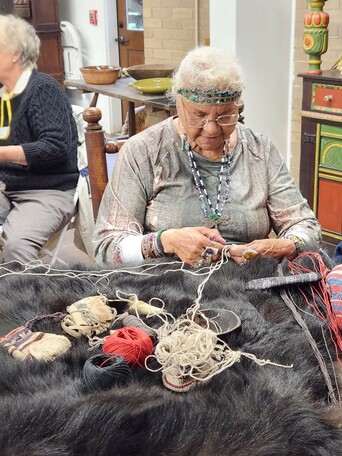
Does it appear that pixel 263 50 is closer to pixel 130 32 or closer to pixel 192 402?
pixel 130 32

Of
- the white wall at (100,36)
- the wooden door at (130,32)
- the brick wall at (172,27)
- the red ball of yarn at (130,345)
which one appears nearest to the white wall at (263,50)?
the brick wall at (172,27)

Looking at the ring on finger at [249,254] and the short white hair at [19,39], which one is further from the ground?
the short white hair at [19,39]

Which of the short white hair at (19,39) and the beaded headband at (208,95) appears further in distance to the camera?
the short white hair at (19,39)

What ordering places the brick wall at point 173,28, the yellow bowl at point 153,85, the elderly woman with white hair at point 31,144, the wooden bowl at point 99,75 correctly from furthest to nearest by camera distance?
the brick wall at point 173,28
the wooden bowl at point 99,75
the yellow bowl at point 153,85
the elderly woman with white hair at point 31,144

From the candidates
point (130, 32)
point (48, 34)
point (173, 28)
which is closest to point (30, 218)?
point (173, 28)

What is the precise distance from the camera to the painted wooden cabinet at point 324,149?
3.01m

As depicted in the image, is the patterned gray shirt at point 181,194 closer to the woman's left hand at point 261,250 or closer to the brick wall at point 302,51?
the woman's left hand at point 261,250

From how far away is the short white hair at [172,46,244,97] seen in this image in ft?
5.17

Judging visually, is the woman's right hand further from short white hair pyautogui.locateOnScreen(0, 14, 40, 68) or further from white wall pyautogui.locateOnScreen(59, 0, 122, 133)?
white wall pyautogui.locateOnScreen(59, 0, 122, 133)

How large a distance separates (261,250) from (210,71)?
0.50m

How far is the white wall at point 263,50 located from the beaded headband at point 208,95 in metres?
2.14

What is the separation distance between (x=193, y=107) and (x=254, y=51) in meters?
2.45

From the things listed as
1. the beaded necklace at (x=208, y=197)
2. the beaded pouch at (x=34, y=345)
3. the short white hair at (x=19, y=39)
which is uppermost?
the short white hair at (x=19, y=39)

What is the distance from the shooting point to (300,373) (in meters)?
0.96
